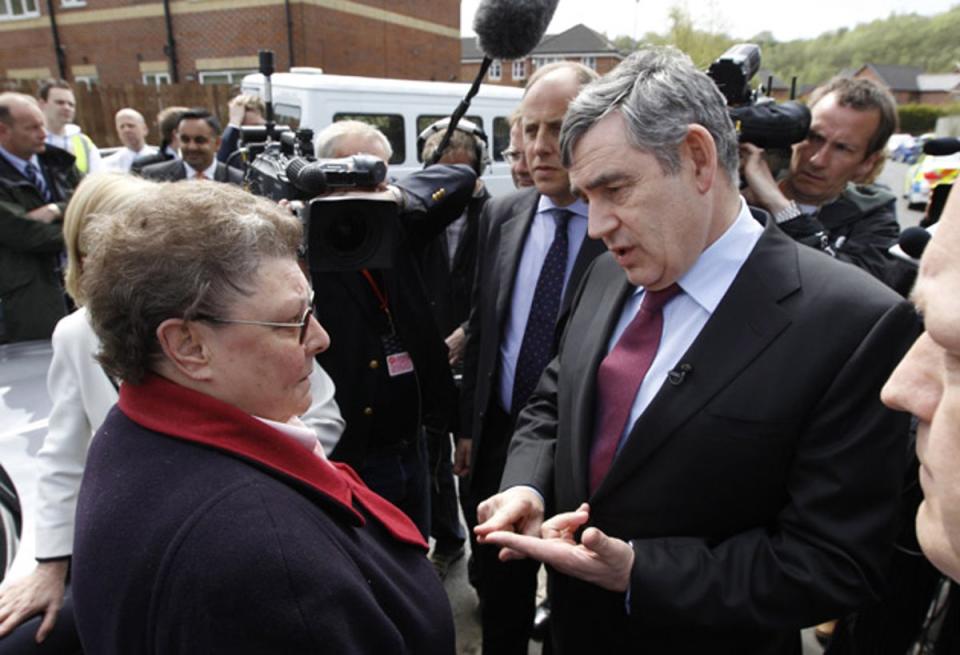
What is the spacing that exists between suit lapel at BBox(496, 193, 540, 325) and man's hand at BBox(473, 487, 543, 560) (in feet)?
2.78

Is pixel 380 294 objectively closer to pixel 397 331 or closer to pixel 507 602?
pixel 397 331

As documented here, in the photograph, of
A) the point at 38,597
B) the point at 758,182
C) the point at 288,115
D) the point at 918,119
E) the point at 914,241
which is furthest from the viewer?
the point at 918,119

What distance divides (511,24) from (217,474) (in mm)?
1973

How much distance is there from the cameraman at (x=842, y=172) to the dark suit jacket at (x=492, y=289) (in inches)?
24.1

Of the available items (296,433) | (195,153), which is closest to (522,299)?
(296,433)

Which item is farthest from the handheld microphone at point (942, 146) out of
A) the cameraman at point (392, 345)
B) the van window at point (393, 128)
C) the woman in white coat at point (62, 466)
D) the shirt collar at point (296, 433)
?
the van window at point (393, 128)

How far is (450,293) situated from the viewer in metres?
3.06

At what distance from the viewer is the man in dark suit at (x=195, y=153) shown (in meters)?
4.45

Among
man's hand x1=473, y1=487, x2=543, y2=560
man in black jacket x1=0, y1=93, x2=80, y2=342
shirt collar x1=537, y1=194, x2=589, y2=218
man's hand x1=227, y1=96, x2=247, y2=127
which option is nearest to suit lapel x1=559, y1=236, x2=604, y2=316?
shirt collar x1=537, y1=194, x2=589, y2=218

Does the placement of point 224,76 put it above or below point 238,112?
above

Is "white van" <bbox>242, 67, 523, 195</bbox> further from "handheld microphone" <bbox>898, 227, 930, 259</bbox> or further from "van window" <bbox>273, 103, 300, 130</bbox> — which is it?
"handheld microphone" <bbox>898, 227, 930, 259</bbox>

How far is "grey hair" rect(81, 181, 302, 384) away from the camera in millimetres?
1024

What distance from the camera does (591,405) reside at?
4.75ft

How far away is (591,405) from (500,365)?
32.5 inches
